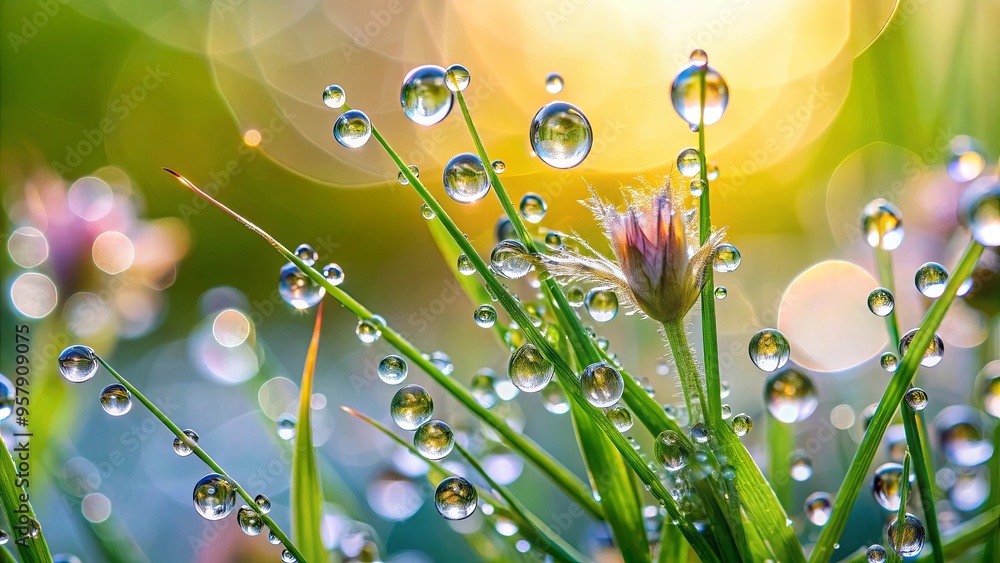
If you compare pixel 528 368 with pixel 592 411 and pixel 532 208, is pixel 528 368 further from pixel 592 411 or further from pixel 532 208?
pixel 532 208

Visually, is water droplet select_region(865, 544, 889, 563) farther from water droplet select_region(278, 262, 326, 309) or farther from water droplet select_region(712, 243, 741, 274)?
water droplet select_region(278, 262, 326, 309)

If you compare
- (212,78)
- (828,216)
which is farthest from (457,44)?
(828,216)

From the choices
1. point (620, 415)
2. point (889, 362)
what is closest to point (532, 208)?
point (620, 415)

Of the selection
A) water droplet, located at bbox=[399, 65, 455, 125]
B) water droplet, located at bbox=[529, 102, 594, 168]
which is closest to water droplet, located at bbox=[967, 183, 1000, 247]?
water droplet, located at bbox=[529, 102, 594, 168]

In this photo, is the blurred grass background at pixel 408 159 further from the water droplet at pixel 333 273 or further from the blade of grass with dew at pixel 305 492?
the water droplet at pixel 333 273

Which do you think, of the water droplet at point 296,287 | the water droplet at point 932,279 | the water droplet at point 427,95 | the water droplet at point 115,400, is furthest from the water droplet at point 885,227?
the water droplet at point 115,400
